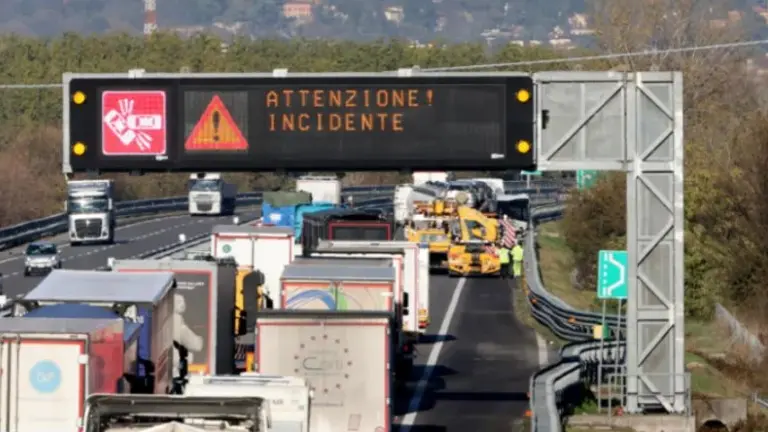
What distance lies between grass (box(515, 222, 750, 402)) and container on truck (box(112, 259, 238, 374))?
6.25 meters

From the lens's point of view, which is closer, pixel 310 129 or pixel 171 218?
pixel 310 129

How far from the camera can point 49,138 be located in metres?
115

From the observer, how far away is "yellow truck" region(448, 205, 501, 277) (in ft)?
202

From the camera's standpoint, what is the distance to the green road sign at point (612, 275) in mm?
31172

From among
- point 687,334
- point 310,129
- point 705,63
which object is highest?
point 705,63

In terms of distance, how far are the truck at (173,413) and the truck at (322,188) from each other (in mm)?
68778

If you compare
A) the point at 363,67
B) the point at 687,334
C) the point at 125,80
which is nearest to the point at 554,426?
the point at 125,80

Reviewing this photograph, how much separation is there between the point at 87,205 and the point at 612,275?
4779cm

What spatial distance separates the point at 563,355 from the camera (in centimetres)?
3562

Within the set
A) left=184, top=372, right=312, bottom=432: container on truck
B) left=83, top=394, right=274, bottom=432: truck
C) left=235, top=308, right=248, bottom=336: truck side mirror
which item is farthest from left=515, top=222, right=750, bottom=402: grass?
left=83, top=394, right=274, bottom=432: truck

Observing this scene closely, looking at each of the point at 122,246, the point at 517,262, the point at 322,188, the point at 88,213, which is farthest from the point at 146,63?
the point at 517,262

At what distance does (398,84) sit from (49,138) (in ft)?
292

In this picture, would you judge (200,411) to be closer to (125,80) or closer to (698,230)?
(125,80)

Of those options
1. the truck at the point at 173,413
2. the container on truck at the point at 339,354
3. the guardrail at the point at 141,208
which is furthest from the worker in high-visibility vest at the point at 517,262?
the truck at the point at 173,413
